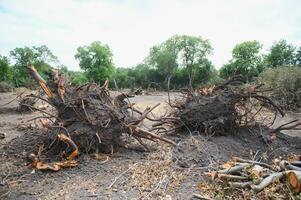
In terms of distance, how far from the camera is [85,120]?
170 inches

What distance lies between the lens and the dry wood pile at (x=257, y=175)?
291cm

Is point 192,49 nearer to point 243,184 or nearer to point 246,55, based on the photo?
point 246,55

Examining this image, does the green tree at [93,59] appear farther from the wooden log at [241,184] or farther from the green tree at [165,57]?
the wooden log at [241,184]

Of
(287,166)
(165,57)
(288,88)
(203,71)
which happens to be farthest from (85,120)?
(165,57)

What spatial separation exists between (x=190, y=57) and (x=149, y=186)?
103 feet

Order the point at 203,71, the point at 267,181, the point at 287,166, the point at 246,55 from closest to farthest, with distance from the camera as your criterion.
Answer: the point at 267,181 < the point at 287,166 < the point at 246,55 < the point at 203,71

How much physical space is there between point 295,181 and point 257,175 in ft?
1.40

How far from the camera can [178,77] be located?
31828 millimetres

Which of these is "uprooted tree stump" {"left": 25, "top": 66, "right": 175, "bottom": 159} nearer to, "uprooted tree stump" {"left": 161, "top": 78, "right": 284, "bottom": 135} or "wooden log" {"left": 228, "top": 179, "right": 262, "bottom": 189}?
"uprooted tree stump" {"left": 161, "top": 78, "right": 284, "bottom": 135}

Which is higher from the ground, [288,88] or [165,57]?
[165,57]

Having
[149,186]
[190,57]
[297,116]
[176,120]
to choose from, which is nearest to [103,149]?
[149,186]

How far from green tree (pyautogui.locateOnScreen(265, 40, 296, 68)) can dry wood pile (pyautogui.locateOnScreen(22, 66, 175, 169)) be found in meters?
22.4

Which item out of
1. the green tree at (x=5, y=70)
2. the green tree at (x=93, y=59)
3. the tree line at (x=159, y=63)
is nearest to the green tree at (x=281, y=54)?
the tree line at (x=159, y=63)

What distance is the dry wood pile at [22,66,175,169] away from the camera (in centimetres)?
425
